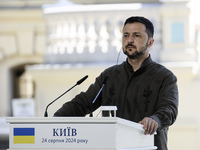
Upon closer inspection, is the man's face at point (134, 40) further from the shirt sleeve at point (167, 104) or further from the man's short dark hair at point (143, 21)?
the shirt sleeve at point (167, 104)

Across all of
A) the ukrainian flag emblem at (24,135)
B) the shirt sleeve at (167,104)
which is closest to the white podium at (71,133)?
the ukrainian flag emblem at (24,135)

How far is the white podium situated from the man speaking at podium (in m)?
0.41

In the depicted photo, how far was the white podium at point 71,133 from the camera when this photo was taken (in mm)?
2900

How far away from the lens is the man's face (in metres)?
3.46

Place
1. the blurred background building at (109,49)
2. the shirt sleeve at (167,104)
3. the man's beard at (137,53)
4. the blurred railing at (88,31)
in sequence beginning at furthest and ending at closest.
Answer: the blurred railing at (88,31)
the blurred background building at (109,49)
the man's beard at (137,53)
the shirt sleeve at (167,104)

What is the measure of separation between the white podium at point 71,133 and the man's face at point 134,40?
60cm

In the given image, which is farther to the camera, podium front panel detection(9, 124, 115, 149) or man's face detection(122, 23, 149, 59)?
man's face detection(122, 23, 149, 59)

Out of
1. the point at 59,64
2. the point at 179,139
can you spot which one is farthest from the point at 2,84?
the point at 179,139

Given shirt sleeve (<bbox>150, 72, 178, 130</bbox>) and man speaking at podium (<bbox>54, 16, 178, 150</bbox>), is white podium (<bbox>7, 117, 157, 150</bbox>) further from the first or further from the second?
man speaking at podium (<bbox>54, 16, 178, 150</bbox>)

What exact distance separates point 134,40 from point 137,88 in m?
0.28

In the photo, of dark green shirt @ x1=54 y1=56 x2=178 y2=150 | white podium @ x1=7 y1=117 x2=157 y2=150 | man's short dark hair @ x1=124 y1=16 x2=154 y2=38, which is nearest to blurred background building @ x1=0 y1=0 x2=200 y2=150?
dark green shirt @ x1=54 y1=56 x2=178 y2=150

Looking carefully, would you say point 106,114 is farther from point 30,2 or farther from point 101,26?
point 30,2

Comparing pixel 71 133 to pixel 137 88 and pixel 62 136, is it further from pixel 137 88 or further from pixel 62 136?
pixel 137 88

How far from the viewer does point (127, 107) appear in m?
3.51
